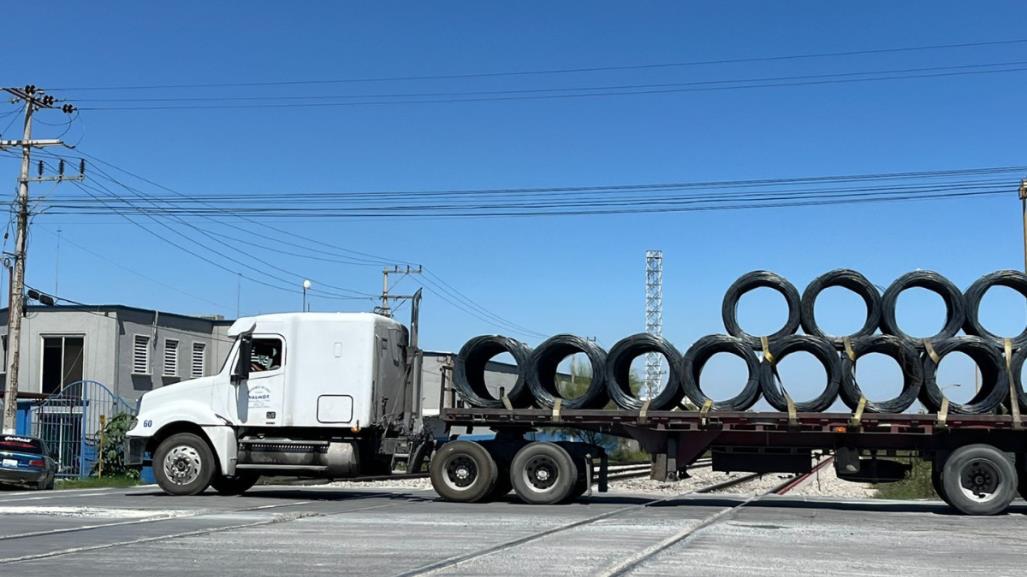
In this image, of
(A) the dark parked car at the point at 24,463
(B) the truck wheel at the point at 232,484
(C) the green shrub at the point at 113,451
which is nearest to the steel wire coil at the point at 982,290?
(B) the truck wheel at the point at 232,484

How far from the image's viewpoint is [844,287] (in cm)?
1870

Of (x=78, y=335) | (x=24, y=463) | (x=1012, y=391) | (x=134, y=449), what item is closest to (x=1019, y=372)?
(x=1012, y=391)

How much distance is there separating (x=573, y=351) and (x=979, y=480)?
672 centimetres

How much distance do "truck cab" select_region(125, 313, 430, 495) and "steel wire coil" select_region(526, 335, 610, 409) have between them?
91.0 inches

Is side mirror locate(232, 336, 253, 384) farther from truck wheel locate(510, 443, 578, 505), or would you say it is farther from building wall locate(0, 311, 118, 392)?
building wall locate(0, 311, 118, 392)

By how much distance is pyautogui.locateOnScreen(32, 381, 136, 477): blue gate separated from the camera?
29922 millimetres

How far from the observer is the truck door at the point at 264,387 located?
18.9m

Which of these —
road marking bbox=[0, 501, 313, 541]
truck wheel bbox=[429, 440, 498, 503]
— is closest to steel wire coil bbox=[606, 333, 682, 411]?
truck wheel bbox=[429, 440, 498, 503]

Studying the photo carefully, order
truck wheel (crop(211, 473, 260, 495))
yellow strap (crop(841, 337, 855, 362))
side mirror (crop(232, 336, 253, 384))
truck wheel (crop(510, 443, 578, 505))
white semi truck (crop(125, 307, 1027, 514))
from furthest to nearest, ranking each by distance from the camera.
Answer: truck wheel (crop(211, 473, 260, 495)), side mirror (crop(232, 336, 253, 384)), truck wheel (crop(510, 443, 578, 505)), white semi truck (crop(125, 307, 1027, 514)), yellow strap (crop(841, 337, 855, 362))

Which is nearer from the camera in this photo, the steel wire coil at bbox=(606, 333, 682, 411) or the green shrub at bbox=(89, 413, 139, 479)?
the steel wire coil at bbox=(606, 333, 682, 411)

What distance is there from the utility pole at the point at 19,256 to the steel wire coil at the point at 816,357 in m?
19.5

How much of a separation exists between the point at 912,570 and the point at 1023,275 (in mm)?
8870

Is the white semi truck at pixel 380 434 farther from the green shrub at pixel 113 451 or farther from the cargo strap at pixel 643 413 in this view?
the green shrub at pixel 113 451

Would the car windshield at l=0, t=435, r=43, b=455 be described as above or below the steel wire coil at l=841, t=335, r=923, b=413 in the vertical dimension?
below
